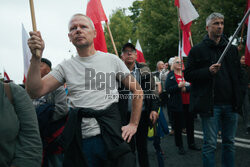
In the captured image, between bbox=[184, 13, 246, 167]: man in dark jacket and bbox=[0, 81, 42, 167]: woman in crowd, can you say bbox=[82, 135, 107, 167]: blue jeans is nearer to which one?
bbox=[0, 81, 42, 167]: woman in crowd

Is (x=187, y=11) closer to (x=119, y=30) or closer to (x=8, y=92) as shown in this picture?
(x=8, y=92)

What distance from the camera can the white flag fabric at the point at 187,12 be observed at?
5367 millimetres

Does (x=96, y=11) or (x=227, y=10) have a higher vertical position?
(x=227, y=10)

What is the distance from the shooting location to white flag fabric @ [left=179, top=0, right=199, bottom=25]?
5.37m

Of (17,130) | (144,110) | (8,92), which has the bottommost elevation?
(144,110)

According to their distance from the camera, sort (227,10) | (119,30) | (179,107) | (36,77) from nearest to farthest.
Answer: (36,77)
(179,107)
(227,10)
(119,30)

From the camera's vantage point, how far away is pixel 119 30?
32.8m

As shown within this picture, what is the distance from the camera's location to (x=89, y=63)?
1.87m

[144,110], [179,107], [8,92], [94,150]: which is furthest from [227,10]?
[8,92]

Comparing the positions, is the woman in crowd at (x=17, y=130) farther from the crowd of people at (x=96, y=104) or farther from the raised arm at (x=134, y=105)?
the raised arm at (x=134, y=105)

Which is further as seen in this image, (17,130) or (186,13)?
(186,13)

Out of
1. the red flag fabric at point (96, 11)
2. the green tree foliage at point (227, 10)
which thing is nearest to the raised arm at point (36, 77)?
the red flag fabric at point (96, 11)

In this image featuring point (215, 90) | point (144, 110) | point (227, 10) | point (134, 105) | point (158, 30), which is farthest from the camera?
point (158, 30)

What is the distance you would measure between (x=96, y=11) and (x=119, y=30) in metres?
28.6
